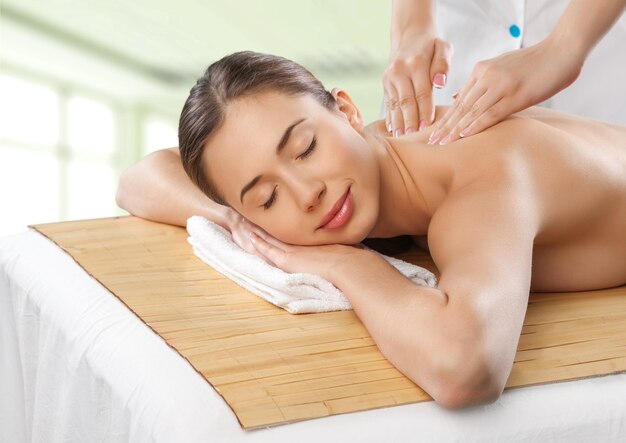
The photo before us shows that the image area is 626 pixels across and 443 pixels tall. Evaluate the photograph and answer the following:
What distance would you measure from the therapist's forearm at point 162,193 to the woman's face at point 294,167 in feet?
1.34

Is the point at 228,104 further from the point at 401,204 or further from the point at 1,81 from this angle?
the point at 1,81

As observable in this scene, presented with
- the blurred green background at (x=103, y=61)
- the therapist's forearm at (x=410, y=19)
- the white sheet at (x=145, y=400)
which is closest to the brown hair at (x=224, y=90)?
the white sheet at (x=145, y=400)

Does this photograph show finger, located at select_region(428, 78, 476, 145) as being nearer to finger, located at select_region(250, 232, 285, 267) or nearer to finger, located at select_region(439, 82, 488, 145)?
finger, located at select_region(439, 82, 488, 145)

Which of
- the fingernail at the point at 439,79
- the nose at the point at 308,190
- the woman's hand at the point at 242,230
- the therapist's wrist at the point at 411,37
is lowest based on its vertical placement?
the woman's hand at the point at 242,230

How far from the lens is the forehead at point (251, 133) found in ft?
5.49

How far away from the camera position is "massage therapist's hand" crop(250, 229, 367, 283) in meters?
1.69

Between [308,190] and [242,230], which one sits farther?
[242,230]

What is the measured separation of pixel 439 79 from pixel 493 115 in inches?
15.0

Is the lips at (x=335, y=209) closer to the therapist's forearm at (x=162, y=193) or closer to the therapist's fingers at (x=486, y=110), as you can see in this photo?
the therapist's fingers at (x=486, y=110)

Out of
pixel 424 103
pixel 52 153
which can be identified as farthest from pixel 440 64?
pixel 52 153

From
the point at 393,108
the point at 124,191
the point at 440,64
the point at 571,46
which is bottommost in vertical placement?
the point at 124,191

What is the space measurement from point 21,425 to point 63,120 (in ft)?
33.4

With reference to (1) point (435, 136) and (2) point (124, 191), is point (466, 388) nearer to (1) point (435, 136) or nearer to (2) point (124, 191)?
(1) point (435, 136)

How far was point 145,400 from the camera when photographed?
1.29 m
